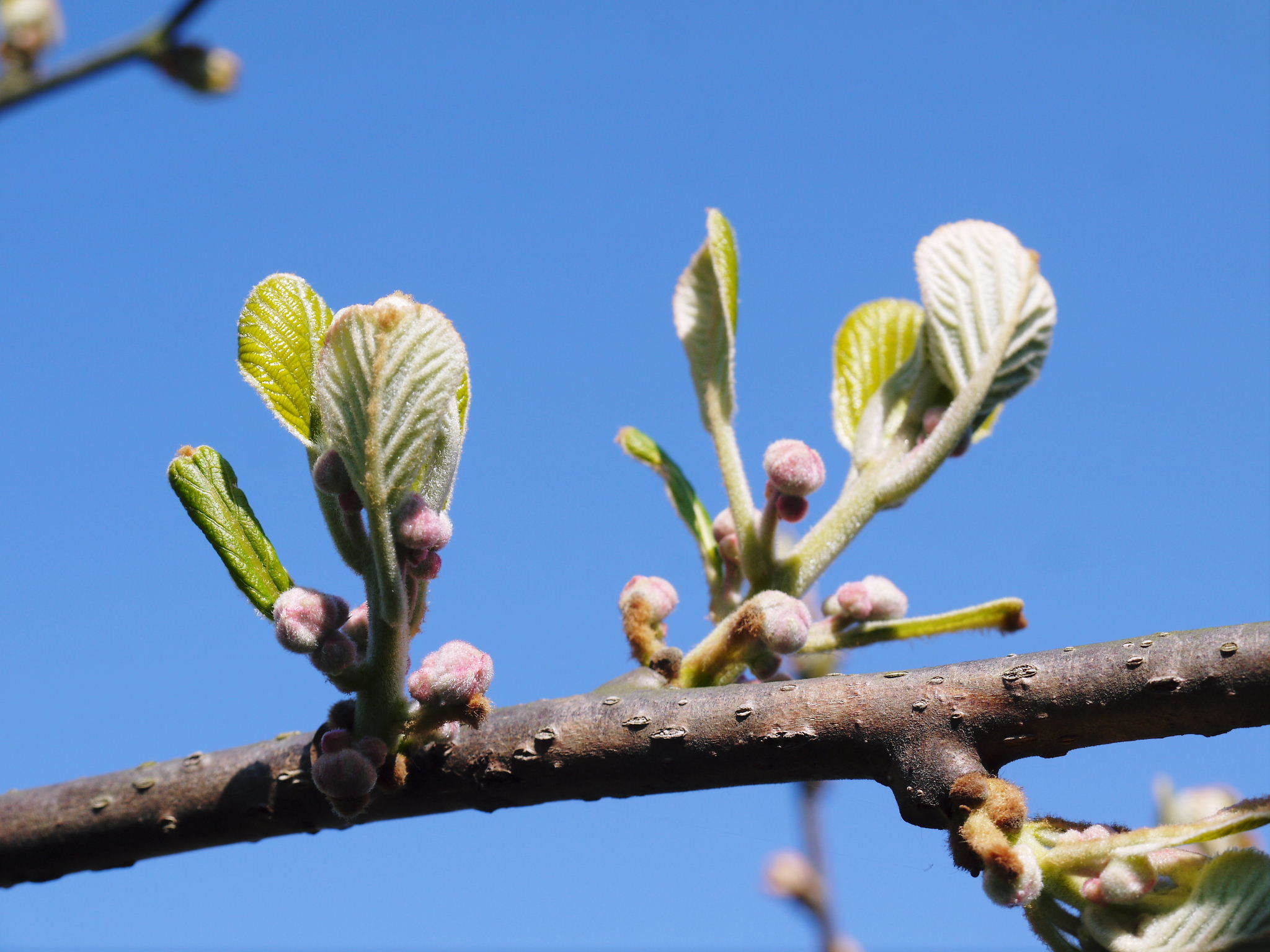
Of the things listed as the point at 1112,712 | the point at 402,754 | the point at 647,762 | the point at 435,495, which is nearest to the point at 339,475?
the point at 435,495

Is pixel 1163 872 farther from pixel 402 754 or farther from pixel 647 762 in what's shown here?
pixel 402 754

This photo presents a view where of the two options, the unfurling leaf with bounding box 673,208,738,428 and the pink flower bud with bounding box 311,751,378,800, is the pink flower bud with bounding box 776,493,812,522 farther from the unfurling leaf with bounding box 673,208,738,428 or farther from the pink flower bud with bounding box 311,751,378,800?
the pink flower bud with bounding box 311,751,378,800

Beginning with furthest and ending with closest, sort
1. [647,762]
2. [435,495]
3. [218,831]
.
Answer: [218,831] < [647,762] < [435,495]

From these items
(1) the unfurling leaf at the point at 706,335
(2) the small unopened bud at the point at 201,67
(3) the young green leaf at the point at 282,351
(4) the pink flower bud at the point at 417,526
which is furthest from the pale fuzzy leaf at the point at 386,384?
(1) the unfurling leaf at the point at 706,335

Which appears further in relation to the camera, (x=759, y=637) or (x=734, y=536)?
(x=734, y=536)

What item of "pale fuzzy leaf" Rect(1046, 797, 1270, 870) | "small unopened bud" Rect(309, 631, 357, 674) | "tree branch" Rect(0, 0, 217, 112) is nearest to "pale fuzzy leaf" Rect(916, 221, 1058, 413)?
"pale fuzzy leaf" Rect(1046, 797, 1270, 870)

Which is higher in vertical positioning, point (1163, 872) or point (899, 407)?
point (899, 407)

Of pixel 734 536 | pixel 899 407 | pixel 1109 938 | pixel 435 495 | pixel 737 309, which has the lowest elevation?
pixel 1109 938

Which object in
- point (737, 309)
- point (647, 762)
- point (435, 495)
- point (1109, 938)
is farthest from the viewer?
point (737, 309)
